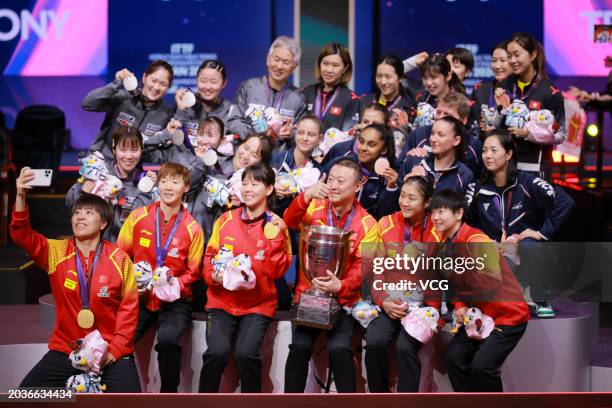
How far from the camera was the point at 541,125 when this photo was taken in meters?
6.21

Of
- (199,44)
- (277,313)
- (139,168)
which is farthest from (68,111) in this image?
(277,313)

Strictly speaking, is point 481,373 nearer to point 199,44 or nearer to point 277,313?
point 277,313

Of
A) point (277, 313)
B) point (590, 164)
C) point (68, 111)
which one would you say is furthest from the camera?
point (68, 111)

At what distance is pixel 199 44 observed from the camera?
32.0ft

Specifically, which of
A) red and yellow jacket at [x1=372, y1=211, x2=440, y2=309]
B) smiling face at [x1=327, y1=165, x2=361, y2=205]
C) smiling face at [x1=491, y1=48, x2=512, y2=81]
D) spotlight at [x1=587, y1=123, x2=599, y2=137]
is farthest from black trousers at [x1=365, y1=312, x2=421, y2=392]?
spotlight at [x1=587, y1=123, x2=599, y2=137]

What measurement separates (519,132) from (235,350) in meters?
2.45

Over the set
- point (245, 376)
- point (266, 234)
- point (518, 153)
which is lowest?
point (245, 376)

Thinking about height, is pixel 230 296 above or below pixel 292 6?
below

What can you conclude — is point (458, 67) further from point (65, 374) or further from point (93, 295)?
point (65, 374)

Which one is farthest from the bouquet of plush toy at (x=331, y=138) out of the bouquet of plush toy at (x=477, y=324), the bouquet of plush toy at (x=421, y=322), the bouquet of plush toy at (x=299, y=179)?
the bouquet of plush toy at (x=477, y=324)

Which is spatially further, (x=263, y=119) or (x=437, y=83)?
(x=437, y=83)

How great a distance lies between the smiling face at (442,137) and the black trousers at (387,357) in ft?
4.07

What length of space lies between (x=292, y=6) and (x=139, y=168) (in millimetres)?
4191

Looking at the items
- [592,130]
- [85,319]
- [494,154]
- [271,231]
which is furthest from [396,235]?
[592,130]
